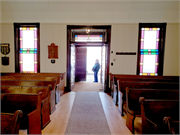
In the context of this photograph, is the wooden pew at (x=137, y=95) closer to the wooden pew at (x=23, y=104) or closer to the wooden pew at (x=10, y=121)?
the wooden pew at (x=23, y=104)

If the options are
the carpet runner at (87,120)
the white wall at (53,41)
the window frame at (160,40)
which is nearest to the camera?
the carpet runner at (87,120)

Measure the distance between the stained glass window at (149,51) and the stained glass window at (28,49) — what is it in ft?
14.9

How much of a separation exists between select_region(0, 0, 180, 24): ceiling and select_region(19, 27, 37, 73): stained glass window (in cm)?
47

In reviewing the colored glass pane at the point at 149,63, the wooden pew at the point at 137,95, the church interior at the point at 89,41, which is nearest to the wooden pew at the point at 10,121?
the wooden pew at the point at 137,95

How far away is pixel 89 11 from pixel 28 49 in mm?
3006

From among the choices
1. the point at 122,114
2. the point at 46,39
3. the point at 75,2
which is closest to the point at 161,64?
the point at 122,114

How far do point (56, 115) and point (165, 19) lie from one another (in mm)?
5158

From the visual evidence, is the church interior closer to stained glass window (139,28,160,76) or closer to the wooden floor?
stained glass window (139,28,160,76)

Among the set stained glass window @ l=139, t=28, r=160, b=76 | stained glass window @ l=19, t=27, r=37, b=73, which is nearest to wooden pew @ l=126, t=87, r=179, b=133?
stained glass window @ l=139, t=28, r=160, b=76

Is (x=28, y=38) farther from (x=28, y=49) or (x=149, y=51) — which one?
(x=149, y=51)

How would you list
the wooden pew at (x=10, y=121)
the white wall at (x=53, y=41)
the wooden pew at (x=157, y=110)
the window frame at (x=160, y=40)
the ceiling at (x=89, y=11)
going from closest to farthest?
the wooden pew at (x=10, y=121)
the wooden pew at (x=157, y=110)
the ceiling at (x=89, y=11)
the window frame at (x=160, y=40)
the white wall at (x=53, y=41)

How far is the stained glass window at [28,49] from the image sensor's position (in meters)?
4.31

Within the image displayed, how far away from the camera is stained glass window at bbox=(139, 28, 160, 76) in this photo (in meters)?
4.20

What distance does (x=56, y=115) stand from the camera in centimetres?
239
